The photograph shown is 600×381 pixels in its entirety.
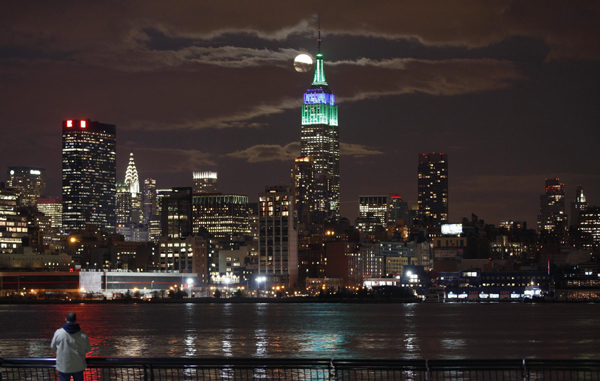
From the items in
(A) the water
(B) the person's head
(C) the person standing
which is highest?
(B) the person's head

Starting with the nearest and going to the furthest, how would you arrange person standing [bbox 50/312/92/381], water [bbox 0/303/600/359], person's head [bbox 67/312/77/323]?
person's head [bbox 67/312/77/323] → person standing [bbox 50/312/92/381] → water [bbox 0/303/600/359]

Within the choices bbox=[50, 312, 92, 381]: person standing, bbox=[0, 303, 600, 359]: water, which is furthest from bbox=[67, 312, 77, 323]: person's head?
bbox=[0, 303, 600, 359]: water

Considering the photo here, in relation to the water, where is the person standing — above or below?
above

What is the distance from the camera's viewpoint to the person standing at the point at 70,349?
2128 cm

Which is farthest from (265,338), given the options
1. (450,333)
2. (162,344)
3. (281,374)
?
(281,374)

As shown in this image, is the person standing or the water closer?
A: the person standing

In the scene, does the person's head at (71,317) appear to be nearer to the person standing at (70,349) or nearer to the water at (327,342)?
the person standing at (70,349)

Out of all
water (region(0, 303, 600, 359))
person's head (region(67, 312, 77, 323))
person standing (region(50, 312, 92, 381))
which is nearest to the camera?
person's head (region(67, 312, 77, 323))

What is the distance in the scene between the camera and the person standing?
21281 millimetres

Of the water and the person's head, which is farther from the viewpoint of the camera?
the water

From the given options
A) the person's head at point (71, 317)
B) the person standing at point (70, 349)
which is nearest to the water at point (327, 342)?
the person standing at point (70, 349)

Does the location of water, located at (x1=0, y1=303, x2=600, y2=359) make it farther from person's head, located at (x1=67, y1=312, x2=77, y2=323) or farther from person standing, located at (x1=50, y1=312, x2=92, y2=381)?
person's head, located at (x1=67, y1=312, x2=77, y2=323)

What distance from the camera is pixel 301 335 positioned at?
85938 millimetres

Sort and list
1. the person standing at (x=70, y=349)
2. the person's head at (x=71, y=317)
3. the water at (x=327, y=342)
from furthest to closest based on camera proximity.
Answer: the water at (x=327, y=342) < the person standing at (x=70, y=349) < the person's head at (x=71, y=317)
